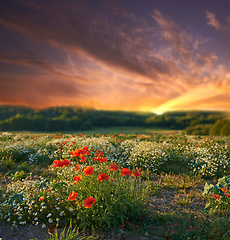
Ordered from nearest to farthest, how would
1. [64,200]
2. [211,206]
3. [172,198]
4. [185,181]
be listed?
[64,200] < [211,206] < [172,198] < [185,181]

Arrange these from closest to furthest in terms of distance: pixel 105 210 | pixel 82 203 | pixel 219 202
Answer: pixel 105 210
pixel 82 203
pixel 219 202

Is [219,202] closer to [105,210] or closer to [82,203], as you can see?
[105,210]

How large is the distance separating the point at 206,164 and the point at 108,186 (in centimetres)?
481

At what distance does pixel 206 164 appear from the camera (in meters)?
7.29

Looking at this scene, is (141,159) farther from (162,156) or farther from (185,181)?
(185,181)

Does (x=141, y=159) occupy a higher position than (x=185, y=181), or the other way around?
(x=141, y=159)

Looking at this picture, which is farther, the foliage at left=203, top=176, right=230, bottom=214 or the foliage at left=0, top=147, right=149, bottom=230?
the foliage at left=203, top=176, right=230, bottom=214

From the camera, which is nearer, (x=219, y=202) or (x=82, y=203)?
(x=82, y=203)

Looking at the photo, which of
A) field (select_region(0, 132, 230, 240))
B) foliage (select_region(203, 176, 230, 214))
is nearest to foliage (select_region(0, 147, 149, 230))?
field (select_region(0, 132, 230, 240))

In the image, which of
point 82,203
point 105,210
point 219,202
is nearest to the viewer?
point 105,210

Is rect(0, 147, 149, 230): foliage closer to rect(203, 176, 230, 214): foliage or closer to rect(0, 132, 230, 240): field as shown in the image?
rect(0, 132, 230, 240): field

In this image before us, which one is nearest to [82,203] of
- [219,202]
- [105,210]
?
[105,210]

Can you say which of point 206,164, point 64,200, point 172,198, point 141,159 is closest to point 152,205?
point 172,198

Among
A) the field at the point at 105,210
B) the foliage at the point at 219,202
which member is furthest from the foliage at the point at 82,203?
the foliage at the point at 219,202
